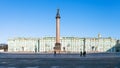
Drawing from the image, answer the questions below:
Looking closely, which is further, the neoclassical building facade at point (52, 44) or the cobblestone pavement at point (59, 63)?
the neoclassical building facade at point (52, 44)

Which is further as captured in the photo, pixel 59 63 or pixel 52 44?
pixel 52 44

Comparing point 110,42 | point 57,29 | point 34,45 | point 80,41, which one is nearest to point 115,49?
point 110,42

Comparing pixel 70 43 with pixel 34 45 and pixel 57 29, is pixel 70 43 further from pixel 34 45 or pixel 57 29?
pixel 57 29

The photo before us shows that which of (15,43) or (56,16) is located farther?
(15,43)

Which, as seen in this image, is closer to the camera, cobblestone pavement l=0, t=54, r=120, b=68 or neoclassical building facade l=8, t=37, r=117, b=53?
cobblestone pavement l=0, t=54, r=120, b=68

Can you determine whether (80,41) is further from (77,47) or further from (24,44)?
(24,44)

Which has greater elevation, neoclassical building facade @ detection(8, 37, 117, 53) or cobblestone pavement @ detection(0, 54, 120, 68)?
neoclassical building facade @ detection(8, 37, 117, 53)

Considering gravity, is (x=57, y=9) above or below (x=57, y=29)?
above

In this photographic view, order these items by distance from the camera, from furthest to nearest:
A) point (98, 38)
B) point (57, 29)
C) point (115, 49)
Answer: point (98, 38) → point (115, 49) → point (57, 29)

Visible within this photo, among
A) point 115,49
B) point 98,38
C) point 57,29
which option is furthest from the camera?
point 98,38

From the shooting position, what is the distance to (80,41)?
19275 centimetres

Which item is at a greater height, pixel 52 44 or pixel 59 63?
pixel 52 44

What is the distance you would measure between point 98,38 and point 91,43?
553 cm

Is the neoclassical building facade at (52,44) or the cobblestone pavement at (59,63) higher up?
the neoclassical building facade at (52,44)
